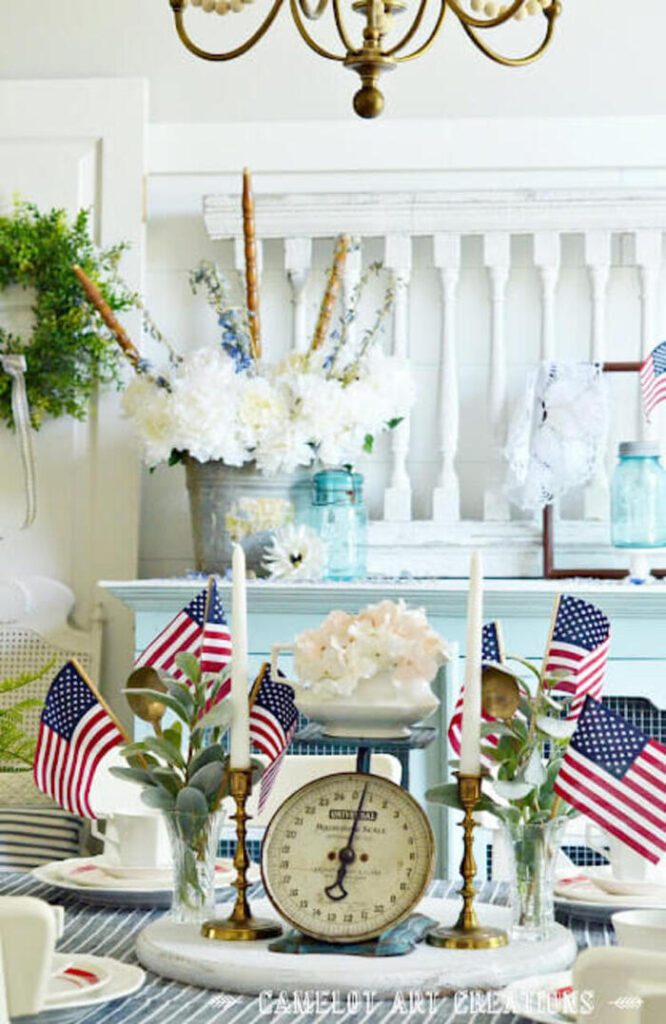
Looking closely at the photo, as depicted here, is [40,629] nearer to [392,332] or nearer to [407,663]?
[392,332]

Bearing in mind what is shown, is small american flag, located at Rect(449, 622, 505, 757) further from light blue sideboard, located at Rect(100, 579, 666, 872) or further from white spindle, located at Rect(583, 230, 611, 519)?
white spindle, located at Rect(583, 230, 611, 519)

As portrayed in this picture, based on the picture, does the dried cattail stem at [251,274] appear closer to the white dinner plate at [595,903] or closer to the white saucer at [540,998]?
the white dinner plate at [595,903]

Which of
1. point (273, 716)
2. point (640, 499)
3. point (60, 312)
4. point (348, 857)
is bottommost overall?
point (348, 857)

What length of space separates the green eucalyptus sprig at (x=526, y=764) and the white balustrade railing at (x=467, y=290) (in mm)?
1623

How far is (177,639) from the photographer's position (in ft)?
6.40

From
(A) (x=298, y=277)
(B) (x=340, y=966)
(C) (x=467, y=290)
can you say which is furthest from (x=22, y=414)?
(B) (x=340, y=966)

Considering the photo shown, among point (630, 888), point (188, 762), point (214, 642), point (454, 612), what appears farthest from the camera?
point (454, 612)

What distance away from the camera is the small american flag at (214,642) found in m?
1.77

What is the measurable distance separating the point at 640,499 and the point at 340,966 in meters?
1.75

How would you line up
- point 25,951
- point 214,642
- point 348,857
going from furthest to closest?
point 214,642, point 348,857, point 25,951

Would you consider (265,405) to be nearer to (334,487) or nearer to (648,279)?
(334,487)

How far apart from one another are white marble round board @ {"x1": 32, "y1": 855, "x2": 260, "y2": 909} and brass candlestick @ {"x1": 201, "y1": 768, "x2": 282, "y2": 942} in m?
0.28

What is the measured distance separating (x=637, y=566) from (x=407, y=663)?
1606mm

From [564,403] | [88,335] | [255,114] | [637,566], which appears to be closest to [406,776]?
[637,566]
